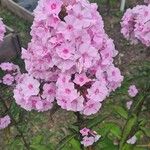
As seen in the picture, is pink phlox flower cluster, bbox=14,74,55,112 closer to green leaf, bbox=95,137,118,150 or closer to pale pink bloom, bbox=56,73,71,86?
pale pink bloom, bbox=56,73,71,86

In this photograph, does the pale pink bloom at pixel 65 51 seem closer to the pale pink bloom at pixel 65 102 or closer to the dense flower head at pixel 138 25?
the pale pink bloom at pixel 65 102

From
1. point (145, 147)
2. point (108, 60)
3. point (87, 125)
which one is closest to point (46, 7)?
point (108, 60)

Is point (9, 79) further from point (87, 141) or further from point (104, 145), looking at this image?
point (87, 141)

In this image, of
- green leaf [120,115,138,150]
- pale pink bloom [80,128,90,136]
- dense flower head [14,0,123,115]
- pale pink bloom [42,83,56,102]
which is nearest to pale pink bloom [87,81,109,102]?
dense flower head [14,0,123,115]

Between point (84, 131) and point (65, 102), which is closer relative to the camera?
point (65, 102)

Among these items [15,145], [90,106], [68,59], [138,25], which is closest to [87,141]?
[90,106]

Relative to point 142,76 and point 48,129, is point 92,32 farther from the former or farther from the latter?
point 48,129

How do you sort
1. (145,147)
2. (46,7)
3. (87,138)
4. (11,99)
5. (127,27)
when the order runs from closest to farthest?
(46,7) → (87,138) → (127,27) → (145,147) → (11,99)
